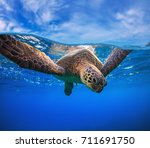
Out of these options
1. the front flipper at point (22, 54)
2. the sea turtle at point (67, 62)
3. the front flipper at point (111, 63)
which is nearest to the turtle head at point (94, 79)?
the sea turtle at point (67, 62)

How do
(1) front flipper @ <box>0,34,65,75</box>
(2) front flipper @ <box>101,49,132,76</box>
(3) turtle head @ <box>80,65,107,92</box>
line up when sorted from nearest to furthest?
(1) front flipper @ <box>0,34,65,75</box>
(3) turtle head @ <box>80,65,107,92</box>
(2) front flipper @ <box>101,49,132,76</box>

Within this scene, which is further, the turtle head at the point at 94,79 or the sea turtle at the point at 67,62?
the turtle head at the point at 94,79

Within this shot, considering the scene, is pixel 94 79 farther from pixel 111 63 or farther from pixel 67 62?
pixel 67 62

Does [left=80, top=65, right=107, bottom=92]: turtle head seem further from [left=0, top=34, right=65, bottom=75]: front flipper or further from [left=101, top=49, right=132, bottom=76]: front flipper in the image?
[left=101, top=49, right=132, bottom=76]: front flipper

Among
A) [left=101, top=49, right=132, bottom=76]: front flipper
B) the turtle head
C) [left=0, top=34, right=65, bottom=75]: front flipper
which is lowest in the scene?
the turtle head

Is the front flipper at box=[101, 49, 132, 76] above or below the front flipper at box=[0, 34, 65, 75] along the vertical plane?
above

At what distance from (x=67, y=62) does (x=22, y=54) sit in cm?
271

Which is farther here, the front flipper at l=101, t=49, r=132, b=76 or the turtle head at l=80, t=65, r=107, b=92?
the front flipper at l=101, t=49, r=132, b=76

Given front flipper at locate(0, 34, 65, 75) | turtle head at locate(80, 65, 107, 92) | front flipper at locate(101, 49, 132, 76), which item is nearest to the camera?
front flipper at locate(0, 34, 65, 75)

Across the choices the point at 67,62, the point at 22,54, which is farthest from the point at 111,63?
the point at 22,54

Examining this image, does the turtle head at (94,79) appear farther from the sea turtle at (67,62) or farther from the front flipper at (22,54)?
the front flipper at (22,54)

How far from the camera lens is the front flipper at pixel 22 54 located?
17.5ft

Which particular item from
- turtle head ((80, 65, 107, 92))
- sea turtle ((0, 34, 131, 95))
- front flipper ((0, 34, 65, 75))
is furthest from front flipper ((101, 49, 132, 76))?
front flipper ((0, 34, 65, 75))

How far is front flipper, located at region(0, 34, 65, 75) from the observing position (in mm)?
5336
